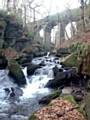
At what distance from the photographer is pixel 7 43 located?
29672 millimetres

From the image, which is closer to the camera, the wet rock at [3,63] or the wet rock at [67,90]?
the wet rock at [67,90]

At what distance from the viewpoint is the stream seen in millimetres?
12273

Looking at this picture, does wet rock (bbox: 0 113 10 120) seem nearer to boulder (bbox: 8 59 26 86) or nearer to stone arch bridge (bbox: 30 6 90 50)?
boulder (bbox: 8 59 26 86)

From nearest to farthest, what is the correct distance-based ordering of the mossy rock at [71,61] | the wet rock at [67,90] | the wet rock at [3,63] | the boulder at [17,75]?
1. the wet rock at [67,90]
2. the boulder at [17,75]
3. the mossy rock at [71,61]
4. the wet rock at [3,63]

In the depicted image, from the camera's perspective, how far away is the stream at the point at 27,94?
1227 cm

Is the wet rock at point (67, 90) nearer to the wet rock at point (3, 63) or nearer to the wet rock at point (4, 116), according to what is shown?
the wet rock at point (4, 116)

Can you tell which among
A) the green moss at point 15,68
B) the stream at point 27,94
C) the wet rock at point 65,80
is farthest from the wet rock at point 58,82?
the green moss at point 15,68

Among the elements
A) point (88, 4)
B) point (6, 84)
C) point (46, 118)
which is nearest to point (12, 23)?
point (88, 4)

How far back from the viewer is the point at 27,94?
1714 centimetres

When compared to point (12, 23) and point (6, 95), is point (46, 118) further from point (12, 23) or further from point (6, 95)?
point (12, 23)

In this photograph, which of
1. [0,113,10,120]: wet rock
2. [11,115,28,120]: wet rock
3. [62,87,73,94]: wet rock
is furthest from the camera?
[62,87,73,94]: wet rock

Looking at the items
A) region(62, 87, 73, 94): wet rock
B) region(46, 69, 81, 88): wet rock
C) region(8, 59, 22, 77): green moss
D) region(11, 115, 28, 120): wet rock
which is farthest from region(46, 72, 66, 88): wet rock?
region(11, 115, 28, 120): wet rock

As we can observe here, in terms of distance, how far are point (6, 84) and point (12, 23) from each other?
540 inches

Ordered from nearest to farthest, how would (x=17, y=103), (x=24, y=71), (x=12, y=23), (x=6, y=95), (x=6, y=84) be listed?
(x=17, y=103), (x=6, y=95), (x=6, y=84), (x=24, y=71), (x=12, y=23)
